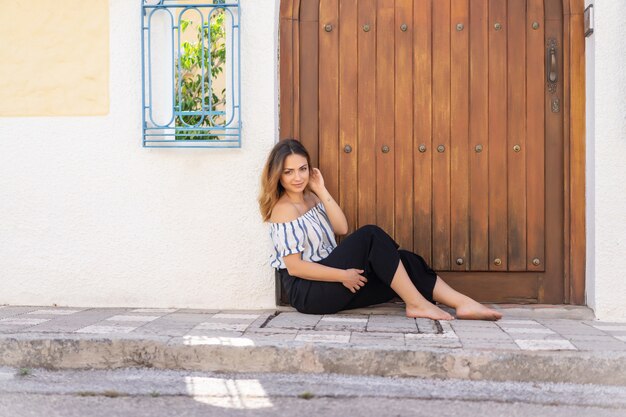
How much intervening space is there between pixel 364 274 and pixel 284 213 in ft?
1.75

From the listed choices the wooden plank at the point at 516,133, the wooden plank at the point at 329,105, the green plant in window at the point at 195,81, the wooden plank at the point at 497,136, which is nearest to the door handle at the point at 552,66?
the wooden plank at the point at 516,133

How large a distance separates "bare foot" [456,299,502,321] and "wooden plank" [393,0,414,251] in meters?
0.66

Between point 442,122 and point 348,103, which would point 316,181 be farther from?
point 442,122

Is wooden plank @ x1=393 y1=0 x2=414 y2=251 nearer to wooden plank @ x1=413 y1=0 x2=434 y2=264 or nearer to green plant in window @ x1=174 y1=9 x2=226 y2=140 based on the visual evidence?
wooden plank @ x1=413 y1=0 x2=434 y2=264

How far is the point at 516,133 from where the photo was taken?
4.84m

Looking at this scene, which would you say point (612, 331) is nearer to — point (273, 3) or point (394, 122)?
point (394, 122)

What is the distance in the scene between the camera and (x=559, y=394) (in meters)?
3.30

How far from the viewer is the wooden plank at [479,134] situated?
15.9 ft

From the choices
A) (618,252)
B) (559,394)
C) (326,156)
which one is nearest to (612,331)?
(618,252)

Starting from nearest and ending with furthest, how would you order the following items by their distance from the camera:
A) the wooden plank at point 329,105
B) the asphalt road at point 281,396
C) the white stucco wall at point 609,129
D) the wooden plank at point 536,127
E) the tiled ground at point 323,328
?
the asphalt road at point 281,396, the tiled ground at point 323,328, the white stucco wall at point 609,129, the wooden plank at point 536,127, the wooden plank at point 329,105

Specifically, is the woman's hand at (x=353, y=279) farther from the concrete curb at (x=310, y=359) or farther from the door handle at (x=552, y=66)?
the door handle at (x=552, y=66)

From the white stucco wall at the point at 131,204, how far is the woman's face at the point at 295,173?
33 cm

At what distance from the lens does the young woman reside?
4355 millimetres

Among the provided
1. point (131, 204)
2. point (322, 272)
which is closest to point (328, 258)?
point (322, 272)
